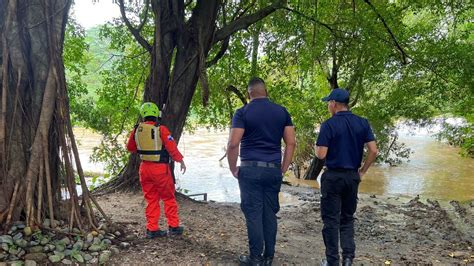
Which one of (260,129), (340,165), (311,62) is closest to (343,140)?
(340,165)

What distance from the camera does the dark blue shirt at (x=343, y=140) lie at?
13.3 ft

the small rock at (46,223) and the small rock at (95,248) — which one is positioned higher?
the small rock at (46,223)

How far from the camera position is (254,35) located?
439 inches

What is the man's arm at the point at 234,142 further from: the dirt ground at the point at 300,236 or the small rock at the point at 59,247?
the small rock at the point at 59,247

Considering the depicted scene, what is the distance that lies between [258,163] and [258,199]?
354 mm

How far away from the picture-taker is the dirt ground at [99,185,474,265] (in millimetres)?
4391

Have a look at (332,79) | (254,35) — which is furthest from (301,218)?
(332,79)

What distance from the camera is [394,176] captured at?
20000mm

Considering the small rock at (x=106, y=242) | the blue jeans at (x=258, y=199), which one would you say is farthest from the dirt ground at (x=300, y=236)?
the blue jeans at (x=258, y=199)

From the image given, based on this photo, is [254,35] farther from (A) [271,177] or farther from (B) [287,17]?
(A) [271,177]

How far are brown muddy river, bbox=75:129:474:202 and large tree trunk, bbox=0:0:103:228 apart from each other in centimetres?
689

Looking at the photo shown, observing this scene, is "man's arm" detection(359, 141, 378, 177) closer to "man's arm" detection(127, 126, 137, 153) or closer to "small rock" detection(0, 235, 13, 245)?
"man's arm" detection(127, 126, 137, 153)

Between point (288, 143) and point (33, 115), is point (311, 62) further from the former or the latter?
point (33, 115)

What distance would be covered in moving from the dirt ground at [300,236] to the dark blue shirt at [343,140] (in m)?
1.28
